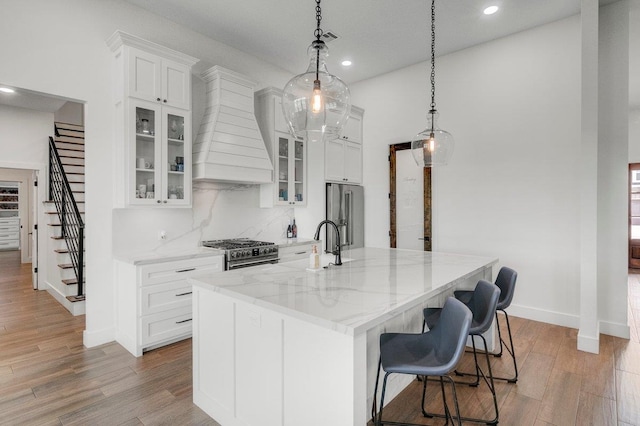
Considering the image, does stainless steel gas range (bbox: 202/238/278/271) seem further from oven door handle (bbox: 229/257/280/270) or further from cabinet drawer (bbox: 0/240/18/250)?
cabinet drawer (bbox: 0/240/18/250)

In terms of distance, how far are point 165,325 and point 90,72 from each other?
254 cm

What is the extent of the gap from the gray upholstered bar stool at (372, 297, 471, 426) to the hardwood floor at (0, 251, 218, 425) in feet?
4.03

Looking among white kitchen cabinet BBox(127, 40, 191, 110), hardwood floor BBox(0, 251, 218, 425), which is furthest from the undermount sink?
white kitchen cabinet BBox(127, 40, 191, 110)

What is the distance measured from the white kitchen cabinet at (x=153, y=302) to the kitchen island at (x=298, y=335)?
1146 millimetres

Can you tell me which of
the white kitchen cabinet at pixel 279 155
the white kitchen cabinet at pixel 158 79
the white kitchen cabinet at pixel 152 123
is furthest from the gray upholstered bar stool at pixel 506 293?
the white kitchen cabinet at pixel 158 79

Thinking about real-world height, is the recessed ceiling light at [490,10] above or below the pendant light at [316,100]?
above

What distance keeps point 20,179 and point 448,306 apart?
35.0ft

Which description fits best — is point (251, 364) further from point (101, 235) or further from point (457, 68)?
point (457, 68)

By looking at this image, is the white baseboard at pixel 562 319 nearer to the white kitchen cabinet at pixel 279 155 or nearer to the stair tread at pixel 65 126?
the white kitchen cabinet at pixel 279 155

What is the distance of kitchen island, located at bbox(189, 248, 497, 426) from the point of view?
151cm

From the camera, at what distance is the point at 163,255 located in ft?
11.1

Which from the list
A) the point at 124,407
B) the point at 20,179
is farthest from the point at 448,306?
the point at 20,179

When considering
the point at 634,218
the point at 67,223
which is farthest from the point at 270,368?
the point at 634,218

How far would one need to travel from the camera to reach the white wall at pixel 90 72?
2953 millimetres
